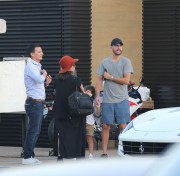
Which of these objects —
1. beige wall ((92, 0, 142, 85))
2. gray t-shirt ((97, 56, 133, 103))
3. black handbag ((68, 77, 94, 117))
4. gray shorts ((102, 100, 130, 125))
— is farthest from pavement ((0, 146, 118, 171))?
beige wall ((92, 0, 142, 85))

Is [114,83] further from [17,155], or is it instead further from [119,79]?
[17,155]

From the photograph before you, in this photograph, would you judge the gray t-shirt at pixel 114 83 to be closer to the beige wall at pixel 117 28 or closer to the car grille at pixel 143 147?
the beige wall at pixel 117 28

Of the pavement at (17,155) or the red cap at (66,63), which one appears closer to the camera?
the red cap at (66,63)

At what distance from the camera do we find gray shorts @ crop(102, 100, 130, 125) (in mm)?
13356

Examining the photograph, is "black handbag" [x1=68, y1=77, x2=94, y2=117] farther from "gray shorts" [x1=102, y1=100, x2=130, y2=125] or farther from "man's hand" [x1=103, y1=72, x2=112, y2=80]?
"man's hand" [x1=103, y1=72, x2=112, y2=80]

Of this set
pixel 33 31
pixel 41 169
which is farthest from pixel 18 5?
pixel 41 169

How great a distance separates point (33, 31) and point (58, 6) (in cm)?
78

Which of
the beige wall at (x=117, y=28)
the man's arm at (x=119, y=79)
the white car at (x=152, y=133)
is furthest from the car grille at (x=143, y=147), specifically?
Answer: the beige wall at (x=117, y=28)

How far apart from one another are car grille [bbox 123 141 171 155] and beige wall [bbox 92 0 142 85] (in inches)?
303

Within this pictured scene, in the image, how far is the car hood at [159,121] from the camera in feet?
28.4

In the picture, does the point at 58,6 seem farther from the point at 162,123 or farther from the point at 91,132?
the point at 162,123

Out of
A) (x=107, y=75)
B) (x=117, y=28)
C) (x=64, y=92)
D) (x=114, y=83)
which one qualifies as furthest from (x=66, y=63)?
(x=117, y=28)

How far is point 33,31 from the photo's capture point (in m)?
17.1

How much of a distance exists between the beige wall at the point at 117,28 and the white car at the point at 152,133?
766cm
